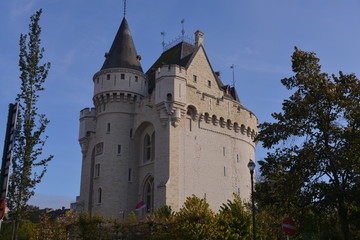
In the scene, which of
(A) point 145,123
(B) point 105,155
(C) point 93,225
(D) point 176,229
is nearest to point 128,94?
(A) point 145,123

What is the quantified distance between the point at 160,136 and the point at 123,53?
1010 cm

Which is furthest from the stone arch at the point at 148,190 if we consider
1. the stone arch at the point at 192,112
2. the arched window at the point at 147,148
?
the stone arch at the point at 192,112

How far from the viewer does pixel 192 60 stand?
39969 mm

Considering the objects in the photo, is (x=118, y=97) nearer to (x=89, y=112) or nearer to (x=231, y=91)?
(x=89, y=112)

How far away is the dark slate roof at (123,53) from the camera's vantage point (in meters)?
40.1

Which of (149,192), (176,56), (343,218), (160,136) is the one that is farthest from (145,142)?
(343,218)

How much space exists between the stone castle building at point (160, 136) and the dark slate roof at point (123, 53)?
0.32 feet

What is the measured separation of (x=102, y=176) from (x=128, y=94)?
7.70 meters

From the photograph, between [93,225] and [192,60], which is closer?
[93,225]

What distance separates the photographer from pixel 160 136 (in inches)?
1396

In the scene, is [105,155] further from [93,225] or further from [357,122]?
[357,122]

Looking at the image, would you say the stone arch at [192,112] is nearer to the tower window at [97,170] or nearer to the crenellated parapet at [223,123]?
the crenellated parapet at [223,123]

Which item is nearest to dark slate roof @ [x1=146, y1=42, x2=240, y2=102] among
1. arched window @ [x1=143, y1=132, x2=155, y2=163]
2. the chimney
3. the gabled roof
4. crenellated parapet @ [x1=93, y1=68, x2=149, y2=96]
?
the gabled roof

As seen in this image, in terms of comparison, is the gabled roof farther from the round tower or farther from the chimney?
the round tower
